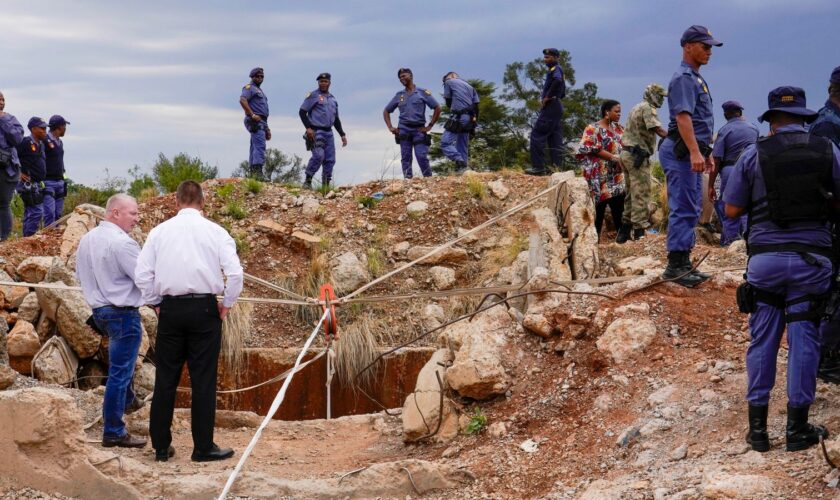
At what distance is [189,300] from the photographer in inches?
236

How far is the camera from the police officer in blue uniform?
485 centimetres

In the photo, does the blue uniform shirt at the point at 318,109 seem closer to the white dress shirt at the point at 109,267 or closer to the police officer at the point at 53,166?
the police officer at the point at 53,166

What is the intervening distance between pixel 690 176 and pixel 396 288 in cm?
548

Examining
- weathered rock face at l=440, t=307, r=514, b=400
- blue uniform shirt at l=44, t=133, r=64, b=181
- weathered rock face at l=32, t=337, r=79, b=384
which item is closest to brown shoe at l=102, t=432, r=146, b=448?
weathered rock face at l=440, t=307, r=514, b=400

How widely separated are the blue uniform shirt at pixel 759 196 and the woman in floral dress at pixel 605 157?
578 centimetres

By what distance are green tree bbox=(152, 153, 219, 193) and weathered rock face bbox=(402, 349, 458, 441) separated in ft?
30.5

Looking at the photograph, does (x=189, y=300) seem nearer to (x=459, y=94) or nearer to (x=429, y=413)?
(x=429, y=413)

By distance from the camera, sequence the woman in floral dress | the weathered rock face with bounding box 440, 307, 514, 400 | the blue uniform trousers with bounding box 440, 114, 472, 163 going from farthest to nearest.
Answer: the blue uniform trousers with bounding box 440, 114, 472, 163 → the woman in floral dress → the weathered rock face with bounding box 440, 307, 514, 400

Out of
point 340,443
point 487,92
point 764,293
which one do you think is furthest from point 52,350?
point 487,92

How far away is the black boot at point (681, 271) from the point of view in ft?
23.6

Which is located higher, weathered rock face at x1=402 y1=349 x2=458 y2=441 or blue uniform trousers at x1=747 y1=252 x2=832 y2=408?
blue uniform trousers at x1=747 y1=252 x2=832 y2=408

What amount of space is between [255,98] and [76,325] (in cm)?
536

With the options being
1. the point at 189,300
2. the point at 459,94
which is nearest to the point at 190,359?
the point at 189,300

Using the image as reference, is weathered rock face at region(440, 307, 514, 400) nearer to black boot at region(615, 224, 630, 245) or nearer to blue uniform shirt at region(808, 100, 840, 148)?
blue uniform shirt at region(808, 100, 840, 148)
